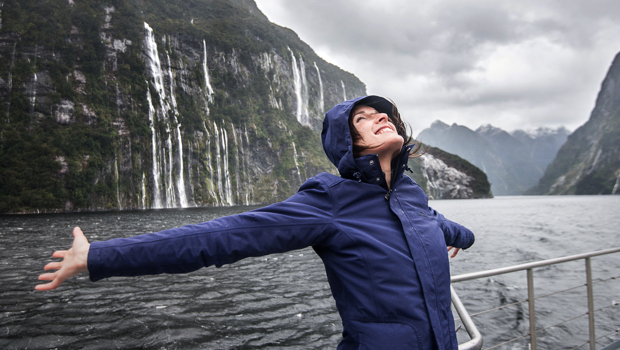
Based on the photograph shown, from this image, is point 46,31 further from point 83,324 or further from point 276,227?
point 276,227

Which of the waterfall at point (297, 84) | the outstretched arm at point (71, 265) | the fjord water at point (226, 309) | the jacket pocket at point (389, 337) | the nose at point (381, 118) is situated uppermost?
the waterfall at point (297, 84)

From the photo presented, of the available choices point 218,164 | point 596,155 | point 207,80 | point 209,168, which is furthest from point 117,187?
point 596,155

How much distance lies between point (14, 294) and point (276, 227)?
454 inches

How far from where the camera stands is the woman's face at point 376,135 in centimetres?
148

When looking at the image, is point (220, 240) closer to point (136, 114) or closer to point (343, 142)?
point (343, 142)

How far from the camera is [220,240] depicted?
1131 mm

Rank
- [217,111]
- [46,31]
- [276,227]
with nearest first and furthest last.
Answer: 1. [276,227]
2. [46,31]
3. [217,111]

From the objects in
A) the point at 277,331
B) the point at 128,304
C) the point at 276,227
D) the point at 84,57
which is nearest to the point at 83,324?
the point at 128,304

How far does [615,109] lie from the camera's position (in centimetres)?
15575

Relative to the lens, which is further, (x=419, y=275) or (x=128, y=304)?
(x=128, y=304)

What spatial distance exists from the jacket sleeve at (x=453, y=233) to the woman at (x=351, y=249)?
525 mm

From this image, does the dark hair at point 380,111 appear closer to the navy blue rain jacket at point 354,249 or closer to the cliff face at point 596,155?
the navy blue rain jacket at point 354,249

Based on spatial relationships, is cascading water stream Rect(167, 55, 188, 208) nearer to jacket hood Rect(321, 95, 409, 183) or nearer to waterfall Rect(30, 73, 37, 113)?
waterfall Rect(30, 73, 37, 113)

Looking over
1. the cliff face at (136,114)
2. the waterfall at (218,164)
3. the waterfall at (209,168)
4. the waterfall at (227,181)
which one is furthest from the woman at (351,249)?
the waterfall at (227,181)
